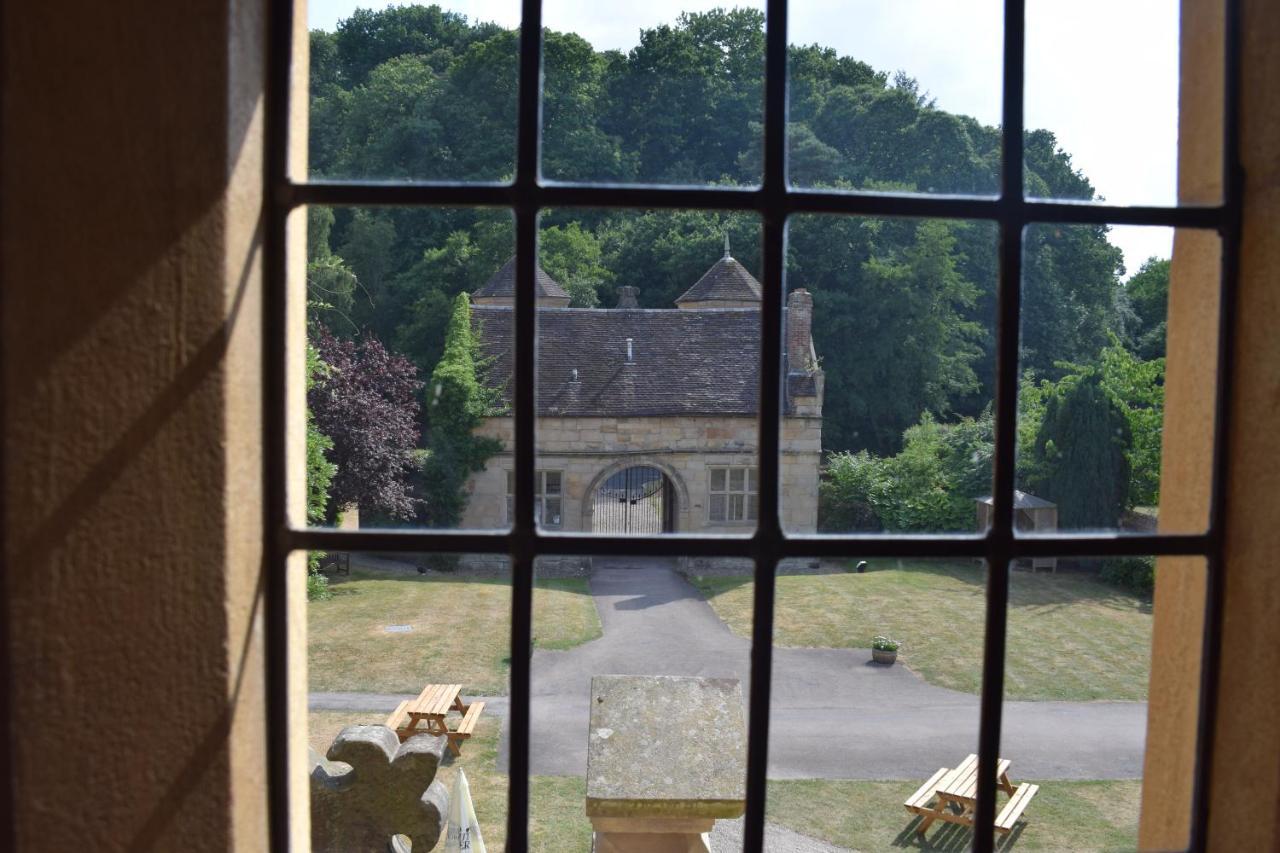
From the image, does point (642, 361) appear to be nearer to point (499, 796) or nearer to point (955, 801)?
point (499, 796)

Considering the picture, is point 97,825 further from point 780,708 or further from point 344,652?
point 344,652

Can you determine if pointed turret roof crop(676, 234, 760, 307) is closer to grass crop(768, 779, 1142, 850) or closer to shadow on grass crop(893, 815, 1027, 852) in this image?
grass crop(768, 779, 1142, 850)

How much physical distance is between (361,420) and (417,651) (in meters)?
2.74

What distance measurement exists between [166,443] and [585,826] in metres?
6.92

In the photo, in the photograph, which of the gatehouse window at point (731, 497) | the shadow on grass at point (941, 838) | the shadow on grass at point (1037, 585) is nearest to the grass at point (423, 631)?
the shadow on grass at point (1037, 585)

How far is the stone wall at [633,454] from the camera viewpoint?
13.7 meters

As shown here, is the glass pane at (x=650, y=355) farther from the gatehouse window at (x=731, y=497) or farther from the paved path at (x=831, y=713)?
the paved path at (x=831, y=713)

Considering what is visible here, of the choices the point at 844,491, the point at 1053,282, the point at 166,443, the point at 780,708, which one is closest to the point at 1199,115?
the point at 166,443

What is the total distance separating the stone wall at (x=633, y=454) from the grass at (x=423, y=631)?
118cm

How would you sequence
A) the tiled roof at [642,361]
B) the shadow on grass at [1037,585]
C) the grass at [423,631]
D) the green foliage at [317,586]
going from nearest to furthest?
1. the grass at [423,631]
2. the green foliage at [317,586]
3. the tiled roof at [642,361]
4. the shadow on grass at [1037,585]

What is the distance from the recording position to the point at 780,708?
9922mm

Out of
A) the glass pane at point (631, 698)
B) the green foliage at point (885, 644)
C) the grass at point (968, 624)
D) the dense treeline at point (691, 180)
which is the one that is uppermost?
the dense treeline at point (691, 180)

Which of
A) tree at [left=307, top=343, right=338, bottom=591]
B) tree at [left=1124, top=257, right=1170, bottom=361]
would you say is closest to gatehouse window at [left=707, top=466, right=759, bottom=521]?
tree at [left=307, top=343, right=338, bottom=591]

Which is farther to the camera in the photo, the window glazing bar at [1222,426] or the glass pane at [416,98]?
the glass pane at [416,98]
